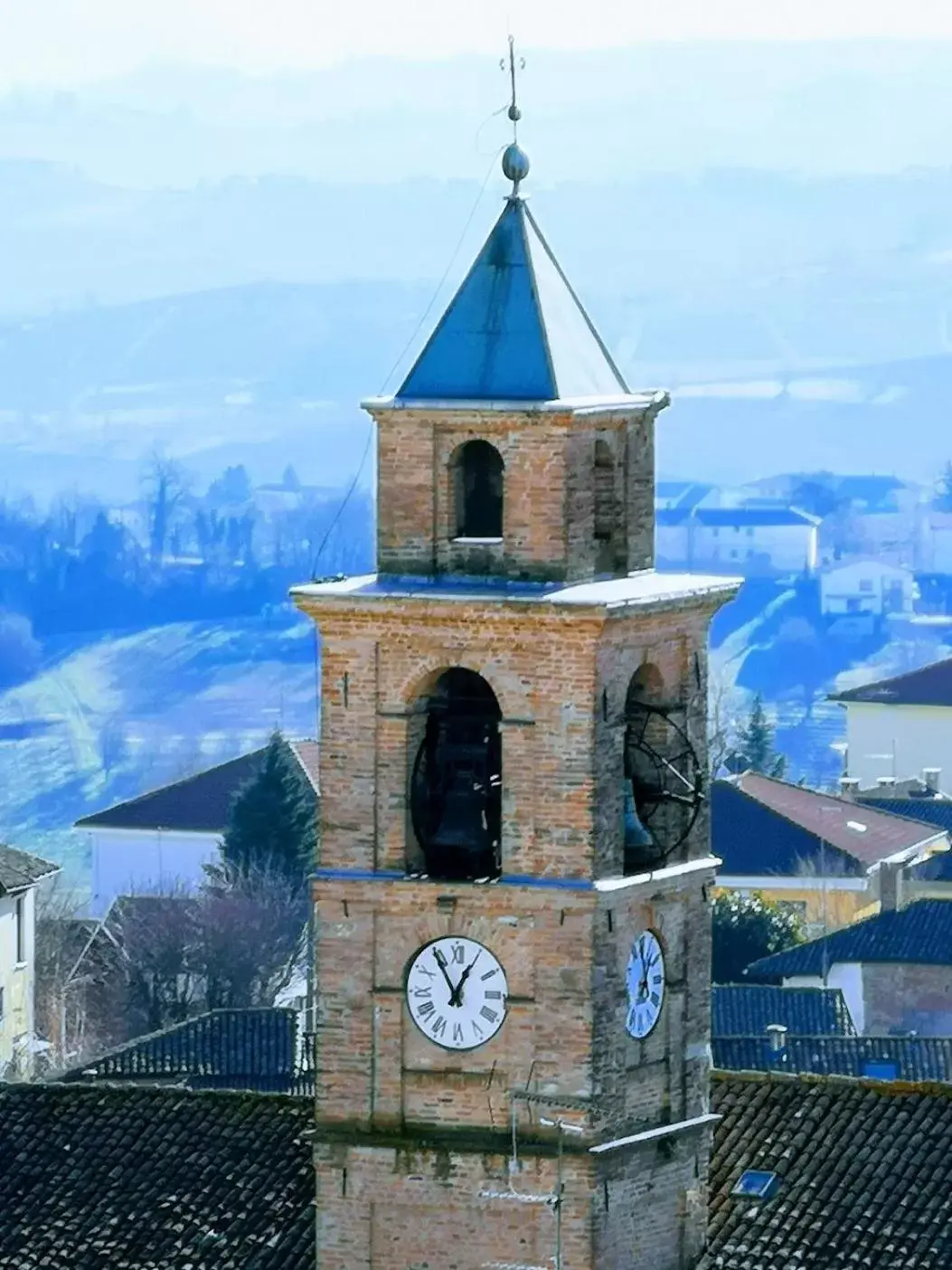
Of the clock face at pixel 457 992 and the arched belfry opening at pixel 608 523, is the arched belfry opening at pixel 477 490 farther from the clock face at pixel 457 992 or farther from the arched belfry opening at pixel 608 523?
the clock face at pixel 457 992

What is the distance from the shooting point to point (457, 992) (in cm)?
4616

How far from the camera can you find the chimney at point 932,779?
125275 mm

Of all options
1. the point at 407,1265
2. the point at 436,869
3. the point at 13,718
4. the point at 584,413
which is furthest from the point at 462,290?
the point at 13,718

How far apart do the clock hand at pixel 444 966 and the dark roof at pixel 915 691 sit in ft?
296

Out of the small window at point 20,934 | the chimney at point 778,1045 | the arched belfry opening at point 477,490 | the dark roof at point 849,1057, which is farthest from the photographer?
the small window at point 20,934

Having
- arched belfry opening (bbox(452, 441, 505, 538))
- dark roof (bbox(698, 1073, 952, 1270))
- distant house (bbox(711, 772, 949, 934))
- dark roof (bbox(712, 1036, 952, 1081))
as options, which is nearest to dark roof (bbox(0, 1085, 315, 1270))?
dark roof (bbox(698, 1073, 952, 1270))

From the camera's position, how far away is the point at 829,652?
197 metres

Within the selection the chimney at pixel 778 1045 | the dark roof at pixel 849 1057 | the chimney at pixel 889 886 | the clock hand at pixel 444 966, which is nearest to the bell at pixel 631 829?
the clock hand at pixel 444 966

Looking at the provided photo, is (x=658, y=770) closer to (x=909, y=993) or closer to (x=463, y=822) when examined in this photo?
(x=463, y=822)

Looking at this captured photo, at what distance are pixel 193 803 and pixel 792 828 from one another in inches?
693

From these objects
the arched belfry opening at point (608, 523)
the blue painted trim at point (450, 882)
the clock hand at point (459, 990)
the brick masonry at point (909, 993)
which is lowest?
the brick masonry at point (909, 993)

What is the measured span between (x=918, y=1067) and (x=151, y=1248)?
22031 mm

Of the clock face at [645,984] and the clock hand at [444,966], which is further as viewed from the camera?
the clock face at [645,984]

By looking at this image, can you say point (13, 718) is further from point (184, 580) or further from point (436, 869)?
point (436, 869)
